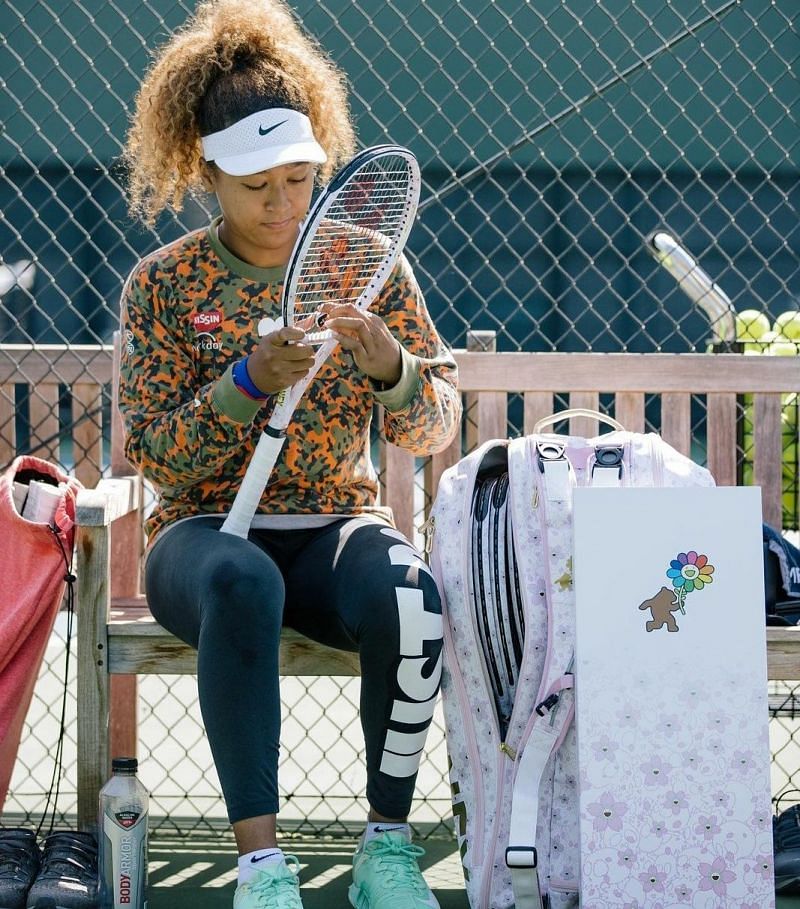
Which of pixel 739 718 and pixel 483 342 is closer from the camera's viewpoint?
pixel 739 718

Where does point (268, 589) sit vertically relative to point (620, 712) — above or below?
above

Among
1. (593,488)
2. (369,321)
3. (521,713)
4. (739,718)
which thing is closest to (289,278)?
(369,321)

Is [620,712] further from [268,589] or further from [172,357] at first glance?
[172,357]

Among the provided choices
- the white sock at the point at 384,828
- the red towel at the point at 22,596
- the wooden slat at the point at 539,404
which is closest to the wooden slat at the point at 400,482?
the wooden slat at the point at 539,404

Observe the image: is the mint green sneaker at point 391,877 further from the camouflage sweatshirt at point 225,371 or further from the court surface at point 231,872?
the camouflage sweatshirt at point 225,371

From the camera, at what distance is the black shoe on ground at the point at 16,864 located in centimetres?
210

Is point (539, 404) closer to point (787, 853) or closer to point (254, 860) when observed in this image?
point (787, 853)

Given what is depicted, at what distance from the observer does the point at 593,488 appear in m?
1.97

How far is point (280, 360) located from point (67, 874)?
0.89 metres

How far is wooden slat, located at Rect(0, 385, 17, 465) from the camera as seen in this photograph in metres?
2.83

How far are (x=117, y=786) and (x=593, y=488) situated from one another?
90 cm

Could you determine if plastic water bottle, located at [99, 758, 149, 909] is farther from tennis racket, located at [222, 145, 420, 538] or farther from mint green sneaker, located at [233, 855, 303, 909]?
tennis racket, located at [222, 145, 420, 538]

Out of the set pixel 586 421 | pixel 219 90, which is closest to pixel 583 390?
pixel 586 421

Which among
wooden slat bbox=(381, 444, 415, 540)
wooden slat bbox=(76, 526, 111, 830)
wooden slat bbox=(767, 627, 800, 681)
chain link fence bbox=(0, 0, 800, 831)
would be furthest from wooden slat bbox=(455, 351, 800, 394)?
chain link fence bbox=(0, 0, 800, 831)
